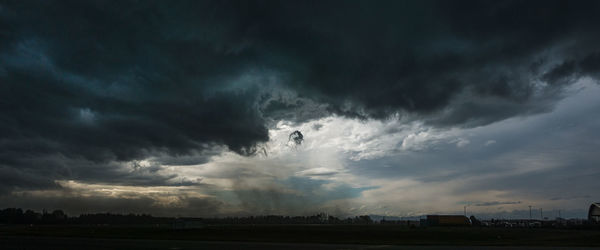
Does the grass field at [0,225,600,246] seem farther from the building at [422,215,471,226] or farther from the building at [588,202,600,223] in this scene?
the building at [588,202,600,223]

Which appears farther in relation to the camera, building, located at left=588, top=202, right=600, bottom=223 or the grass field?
building, located at left=588, top=202, right=600, bottom=223

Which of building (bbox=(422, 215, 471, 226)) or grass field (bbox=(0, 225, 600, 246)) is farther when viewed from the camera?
building (bbox=(422, 215, 471, 226))

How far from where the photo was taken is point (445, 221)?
172000mm

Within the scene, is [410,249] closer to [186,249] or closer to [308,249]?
[308,249]

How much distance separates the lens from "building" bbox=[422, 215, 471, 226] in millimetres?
171750

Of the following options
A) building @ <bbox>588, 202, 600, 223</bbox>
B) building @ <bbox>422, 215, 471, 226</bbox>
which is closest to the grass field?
building @ <bbox>422, 215, 471, 226</bbox>

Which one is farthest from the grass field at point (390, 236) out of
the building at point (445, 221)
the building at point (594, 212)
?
the building at point (594, 212)

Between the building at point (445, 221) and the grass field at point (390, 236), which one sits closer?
the grass field at point (390, 236)

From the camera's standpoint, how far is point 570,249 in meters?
49.9

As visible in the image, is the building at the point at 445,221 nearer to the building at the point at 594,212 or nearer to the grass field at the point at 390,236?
the building at the point at 594,212

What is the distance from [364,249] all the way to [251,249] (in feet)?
50.6

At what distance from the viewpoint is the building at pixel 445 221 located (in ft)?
563

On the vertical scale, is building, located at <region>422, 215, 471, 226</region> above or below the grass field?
below

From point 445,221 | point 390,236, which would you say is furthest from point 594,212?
point 390,236
